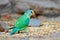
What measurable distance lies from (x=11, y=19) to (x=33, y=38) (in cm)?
334

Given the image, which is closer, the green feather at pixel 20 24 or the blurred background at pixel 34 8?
the green feather at pixel 20 24

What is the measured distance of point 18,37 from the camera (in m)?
4.60

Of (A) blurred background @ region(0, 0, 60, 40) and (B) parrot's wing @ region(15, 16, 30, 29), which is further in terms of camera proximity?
(A) blurred background @ region(0, 0, 60, 40)

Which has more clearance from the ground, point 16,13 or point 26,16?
point 26,16

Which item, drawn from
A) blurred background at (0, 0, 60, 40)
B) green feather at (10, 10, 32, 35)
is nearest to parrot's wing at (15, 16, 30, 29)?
green feather at (10, 10, 32, 35)

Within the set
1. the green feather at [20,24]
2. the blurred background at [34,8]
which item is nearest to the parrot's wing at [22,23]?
the green feather at [20,24]

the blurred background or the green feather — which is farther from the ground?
the green feather

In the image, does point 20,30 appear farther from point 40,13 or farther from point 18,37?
point 40,13

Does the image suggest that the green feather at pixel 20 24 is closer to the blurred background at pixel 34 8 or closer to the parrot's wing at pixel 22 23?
the parrot's wing at pixel 22 23

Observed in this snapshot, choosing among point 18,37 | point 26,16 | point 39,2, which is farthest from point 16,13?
point 18,37

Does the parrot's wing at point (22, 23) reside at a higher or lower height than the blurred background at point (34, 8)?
higher

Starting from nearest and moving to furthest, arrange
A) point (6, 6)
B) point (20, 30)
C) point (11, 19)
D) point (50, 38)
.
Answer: point (50, 38)
point (20, 30)
point (11, 19)
point (6, 6)

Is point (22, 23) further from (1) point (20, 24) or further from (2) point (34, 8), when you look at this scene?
(2) point (34, 8)

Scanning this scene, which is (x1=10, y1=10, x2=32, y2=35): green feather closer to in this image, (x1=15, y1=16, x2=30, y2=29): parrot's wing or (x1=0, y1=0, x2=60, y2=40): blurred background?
(x1=15, y1=16, x2=30, y2=29): parrot's wing
